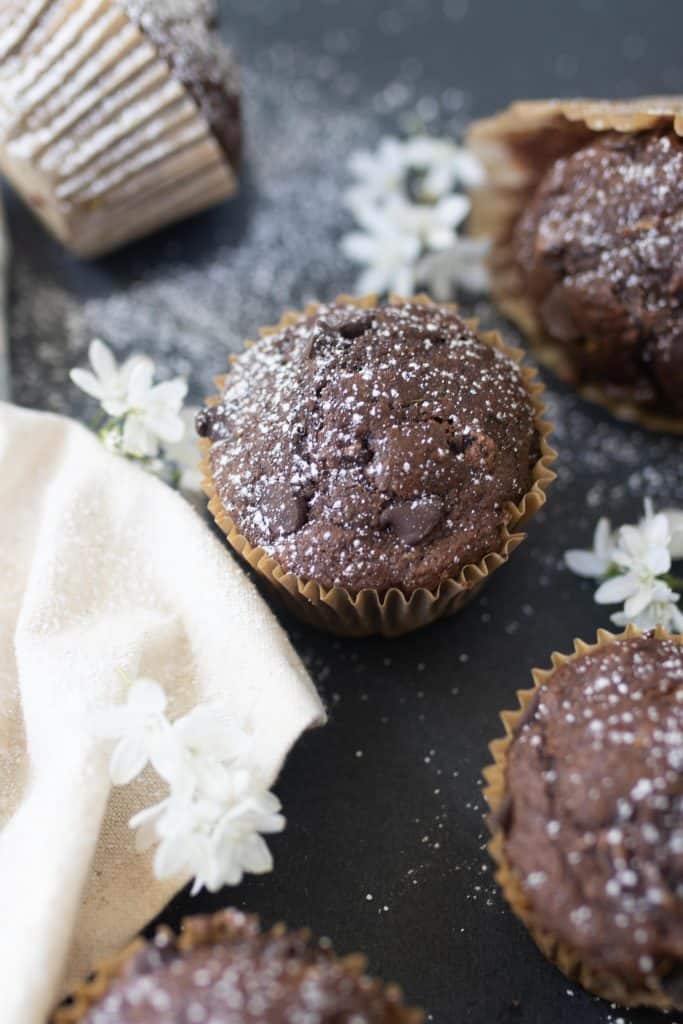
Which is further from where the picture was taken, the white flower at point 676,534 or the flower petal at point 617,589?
the white flower at point 676,534

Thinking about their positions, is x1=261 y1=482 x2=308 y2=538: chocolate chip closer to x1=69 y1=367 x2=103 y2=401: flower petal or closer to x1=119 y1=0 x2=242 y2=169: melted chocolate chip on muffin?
x1=69 y1=367 x2=103 y2=401: flower petal

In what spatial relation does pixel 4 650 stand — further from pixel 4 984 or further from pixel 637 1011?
pixel 637 1011

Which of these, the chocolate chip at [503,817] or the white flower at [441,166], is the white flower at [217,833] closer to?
the chocolate chip at [503,817]

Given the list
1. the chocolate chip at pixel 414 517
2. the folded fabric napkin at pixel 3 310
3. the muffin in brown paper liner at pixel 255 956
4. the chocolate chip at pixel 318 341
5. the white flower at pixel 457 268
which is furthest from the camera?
the white flower at pixel 457 268

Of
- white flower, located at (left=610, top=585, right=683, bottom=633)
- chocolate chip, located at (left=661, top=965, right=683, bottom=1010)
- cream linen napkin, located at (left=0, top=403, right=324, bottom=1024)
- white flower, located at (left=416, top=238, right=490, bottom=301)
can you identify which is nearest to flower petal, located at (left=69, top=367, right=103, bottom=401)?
cream linen napkin, located at (left=0, top=403, right=324, bottom=1024)

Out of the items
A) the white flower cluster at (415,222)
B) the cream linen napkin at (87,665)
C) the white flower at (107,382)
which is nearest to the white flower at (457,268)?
the white flower cluster at (415,222)

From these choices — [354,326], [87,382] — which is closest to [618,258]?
[354,326]

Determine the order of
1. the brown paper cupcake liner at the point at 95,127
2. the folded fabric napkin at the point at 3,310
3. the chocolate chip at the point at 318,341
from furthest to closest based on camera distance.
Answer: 1. the folded fabric napkin at the point at 3,310
2. the brown paper cupcake liner at the point at 95,127
3. the chocolate chip at the point at 318,341

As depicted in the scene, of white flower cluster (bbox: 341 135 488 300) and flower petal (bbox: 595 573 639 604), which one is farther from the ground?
white flower cluster (bbox: 341 135 488 300)
